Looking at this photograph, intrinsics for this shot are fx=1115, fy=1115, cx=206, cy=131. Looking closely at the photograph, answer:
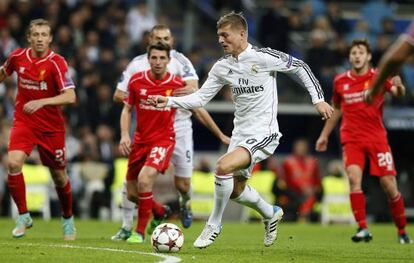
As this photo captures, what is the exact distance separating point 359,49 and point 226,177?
4.69 m

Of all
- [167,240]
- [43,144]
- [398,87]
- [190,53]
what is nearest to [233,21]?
[167,240]

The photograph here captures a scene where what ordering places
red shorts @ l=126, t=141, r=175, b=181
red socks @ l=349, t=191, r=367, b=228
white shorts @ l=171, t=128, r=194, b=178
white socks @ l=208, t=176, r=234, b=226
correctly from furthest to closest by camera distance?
white shorts @ l=171, t=128, r=194, b=178, red socks @ l=349, t=191, r=367, b=228, red shorts @ l=126, t=141, r=175, b=181, white socks @ l=208, t=176, r=234, b=226

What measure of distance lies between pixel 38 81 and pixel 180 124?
2.77m

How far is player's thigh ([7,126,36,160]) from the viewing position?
47.2ft

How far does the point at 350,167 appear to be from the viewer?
16438 mm

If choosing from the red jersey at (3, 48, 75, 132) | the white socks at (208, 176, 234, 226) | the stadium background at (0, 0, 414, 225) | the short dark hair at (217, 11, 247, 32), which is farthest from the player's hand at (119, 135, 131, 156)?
the stadium background at (0, 0, 414, 225)

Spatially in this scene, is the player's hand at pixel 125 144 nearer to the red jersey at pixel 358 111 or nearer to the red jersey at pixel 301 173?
the red jersey at pixel 358 111

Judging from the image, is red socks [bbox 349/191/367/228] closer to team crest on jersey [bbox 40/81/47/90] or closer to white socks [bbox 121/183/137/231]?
white socks [bbox 121/183/137/231]

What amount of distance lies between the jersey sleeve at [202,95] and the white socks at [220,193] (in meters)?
0.90

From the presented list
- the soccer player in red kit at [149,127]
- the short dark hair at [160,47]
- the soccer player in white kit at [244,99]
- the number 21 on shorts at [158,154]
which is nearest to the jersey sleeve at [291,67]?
the soccer player in white kit at [244,99]

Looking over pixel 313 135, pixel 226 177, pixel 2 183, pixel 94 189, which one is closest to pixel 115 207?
pixel 94 189

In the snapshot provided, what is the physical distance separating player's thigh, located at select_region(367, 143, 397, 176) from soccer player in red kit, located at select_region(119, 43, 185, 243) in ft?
10.7

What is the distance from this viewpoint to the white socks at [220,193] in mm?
12672

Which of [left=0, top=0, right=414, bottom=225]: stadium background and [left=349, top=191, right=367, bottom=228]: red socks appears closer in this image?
[left=349, top=191, right=367, bottom=228]: red socks
